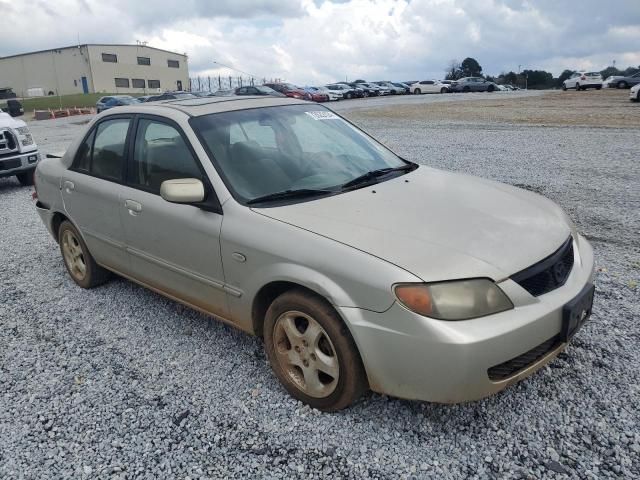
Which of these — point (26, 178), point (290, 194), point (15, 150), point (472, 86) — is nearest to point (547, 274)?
point (290, 194)

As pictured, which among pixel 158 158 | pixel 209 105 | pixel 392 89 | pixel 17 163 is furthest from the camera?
pixel 392 89

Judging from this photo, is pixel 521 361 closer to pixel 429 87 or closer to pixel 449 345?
pixel 449 345

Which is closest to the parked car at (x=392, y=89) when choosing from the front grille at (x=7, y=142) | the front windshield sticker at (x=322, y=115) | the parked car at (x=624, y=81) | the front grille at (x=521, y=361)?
the parked car at (x=624, y=81)

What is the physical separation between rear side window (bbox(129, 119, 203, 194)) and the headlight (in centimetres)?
157

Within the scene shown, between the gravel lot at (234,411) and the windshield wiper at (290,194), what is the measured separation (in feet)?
3.47

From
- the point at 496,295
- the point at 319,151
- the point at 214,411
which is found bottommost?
the point at 214,411

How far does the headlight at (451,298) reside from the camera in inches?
90.2

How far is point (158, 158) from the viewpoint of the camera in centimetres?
357

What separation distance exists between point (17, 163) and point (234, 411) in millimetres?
8159

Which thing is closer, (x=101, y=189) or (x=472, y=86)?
(x=101, y=189)

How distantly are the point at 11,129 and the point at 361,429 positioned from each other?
351 inches

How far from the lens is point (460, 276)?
91.2 inches

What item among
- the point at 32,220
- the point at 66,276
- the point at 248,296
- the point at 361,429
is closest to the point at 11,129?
the point at 32,220

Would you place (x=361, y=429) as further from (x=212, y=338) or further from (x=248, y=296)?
(x=212, y=338)
